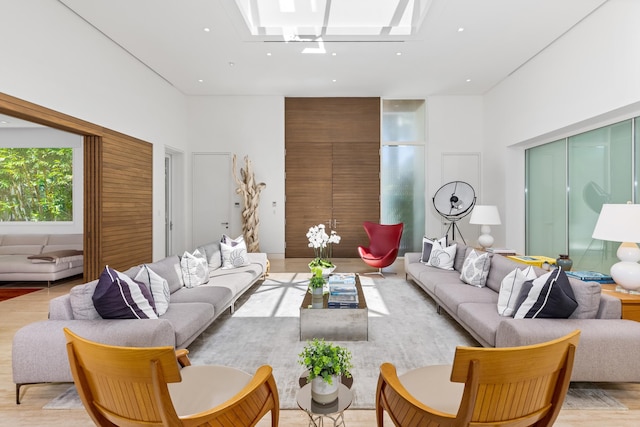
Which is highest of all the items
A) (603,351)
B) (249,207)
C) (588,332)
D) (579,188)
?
(579,188)

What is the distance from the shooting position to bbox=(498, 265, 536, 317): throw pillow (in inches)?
103

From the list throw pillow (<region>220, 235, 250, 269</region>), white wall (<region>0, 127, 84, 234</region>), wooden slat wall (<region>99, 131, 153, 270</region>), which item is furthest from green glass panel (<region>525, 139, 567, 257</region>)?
white wall (<region>0, 127, 84, 234</region>)

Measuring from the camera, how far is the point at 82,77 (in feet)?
14.1

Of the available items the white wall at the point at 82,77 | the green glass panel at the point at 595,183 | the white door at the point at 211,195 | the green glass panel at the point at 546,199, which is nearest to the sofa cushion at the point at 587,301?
the green glass panel at the point at 595,183

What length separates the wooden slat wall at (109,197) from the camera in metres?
4.63

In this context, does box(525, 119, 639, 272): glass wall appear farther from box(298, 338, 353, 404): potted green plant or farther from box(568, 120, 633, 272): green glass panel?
box(298, 338, 353, 404): potted green plant

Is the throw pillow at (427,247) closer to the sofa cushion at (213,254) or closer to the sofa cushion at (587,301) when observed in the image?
the sofa cushion at (587,301)

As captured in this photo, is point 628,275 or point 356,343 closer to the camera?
point 628,275

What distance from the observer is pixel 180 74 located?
6.16m

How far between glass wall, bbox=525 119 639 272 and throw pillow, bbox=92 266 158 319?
5.08m

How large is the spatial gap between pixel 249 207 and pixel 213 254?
2665mm

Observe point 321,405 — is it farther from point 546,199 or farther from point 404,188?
point 404,188

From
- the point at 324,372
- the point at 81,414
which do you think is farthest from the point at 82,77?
the point at 324,372

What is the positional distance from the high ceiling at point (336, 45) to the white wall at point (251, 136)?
442 mm
